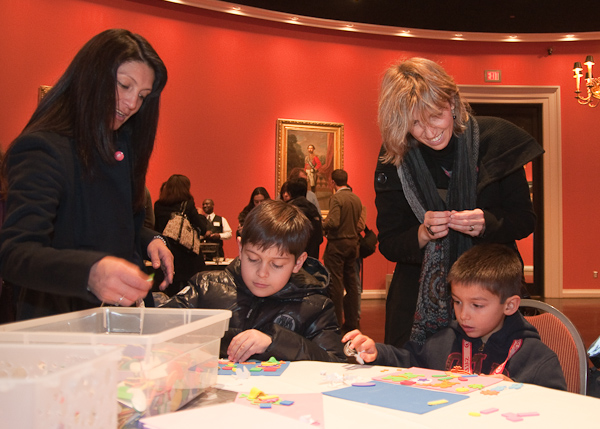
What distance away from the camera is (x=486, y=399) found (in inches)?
50.6

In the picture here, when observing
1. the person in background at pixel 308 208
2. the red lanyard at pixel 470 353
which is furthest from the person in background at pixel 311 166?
the red lanyard at pixel 470 353

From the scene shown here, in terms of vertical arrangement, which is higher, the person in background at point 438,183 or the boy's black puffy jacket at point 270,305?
the person in background at point 438,183

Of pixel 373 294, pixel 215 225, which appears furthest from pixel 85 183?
pixel 373 294

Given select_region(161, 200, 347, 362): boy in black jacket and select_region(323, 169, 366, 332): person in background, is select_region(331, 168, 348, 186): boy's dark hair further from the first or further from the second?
select_region(161, 200, 347, 362): boy in black jacket

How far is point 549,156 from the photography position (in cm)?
962

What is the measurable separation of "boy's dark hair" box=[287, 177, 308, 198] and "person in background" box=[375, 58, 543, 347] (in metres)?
3.13

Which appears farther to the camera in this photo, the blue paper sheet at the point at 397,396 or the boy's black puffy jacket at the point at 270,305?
the boy's black puffy jacket at the point at 270,305

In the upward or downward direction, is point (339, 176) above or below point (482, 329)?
above

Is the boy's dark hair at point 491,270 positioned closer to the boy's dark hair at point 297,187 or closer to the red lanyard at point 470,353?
the red lanyard at point 470,353

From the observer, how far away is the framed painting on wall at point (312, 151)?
347 inches

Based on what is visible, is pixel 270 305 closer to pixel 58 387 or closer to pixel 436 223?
pixel 436 223

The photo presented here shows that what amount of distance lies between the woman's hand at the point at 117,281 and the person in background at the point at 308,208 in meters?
4.14

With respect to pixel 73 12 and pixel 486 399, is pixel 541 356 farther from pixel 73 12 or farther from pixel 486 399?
pixel 73 12

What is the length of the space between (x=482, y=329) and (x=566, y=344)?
0.93 feet
